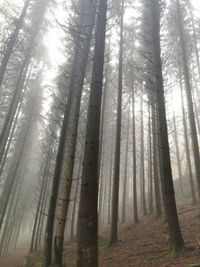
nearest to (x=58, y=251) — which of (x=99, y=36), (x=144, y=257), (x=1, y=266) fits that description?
(x=144, y=257)

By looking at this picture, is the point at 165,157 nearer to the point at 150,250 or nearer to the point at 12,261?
the point at 150,250

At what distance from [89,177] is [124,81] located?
1299 cm

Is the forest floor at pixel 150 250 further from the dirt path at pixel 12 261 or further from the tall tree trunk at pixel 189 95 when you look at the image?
the dirt path at pixel 12 261

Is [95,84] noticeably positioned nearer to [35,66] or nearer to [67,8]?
[67,8]

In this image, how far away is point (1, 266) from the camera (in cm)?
1605

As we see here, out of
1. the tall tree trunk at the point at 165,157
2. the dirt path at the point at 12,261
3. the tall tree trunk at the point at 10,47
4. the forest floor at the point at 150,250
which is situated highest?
the tall tree trunk at the point at 10,47

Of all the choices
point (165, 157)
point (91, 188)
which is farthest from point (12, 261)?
point (91, 188)

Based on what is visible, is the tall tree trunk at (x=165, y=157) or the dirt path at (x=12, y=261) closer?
the tall tree trunk at (x=165, y=157)

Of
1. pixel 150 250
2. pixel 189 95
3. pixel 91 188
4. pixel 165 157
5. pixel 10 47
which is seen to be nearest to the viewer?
pixel 91 188

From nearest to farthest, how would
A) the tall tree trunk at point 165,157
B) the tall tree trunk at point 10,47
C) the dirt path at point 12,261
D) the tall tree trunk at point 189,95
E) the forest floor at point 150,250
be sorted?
1. the forest floor at point 150,250
2. the tall tree trunk at point 165,157
3. the tall tree trunk at point 10,47
4. the tall tree trunk at point 189,95
5. the dirt path at point 12,261

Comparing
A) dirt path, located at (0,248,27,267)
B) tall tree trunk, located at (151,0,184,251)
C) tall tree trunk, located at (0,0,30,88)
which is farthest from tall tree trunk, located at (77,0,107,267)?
dirt path, located at (0,248,27,267)

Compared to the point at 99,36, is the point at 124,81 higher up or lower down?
higher up

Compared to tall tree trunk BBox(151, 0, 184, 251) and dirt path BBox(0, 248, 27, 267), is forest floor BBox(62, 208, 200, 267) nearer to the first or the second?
tall tree trunk BBox(151, 0, 184, 251)

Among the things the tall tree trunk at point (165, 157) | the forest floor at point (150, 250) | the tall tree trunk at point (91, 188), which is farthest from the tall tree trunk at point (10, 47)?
the forest floor at point (150, 250)
